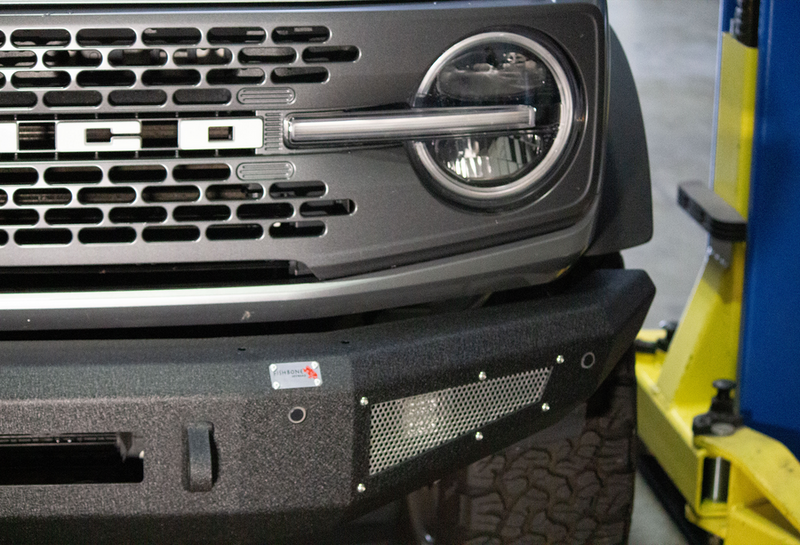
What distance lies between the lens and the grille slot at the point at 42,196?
1223 millimetres

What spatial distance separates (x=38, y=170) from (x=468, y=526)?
3.06 ft

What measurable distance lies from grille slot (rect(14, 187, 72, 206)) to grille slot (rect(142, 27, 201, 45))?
224 millimetres

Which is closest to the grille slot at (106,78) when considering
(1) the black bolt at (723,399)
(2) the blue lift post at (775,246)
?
(2) the blue lift post at (775,246)

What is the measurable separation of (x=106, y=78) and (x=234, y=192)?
8.6 inches

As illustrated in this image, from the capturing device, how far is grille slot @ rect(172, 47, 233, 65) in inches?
47.4

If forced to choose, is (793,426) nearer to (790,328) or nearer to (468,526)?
(790,328)

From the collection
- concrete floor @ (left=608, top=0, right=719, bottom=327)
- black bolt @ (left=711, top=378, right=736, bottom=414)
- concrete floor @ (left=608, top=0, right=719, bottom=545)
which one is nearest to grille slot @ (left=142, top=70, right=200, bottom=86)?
black bolt @ (left=711, top=378, right=736, bottom=414)

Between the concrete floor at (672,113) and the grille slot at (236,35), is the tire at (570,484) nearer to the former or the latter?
the grille slot at (236,35)

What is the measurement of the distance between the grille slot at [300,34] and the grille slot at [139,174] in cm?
23

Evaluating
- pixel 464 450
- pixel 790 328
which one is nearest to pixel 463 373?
pixel 464 450

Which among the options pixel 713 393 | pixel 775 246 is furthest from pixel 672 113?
pixel 775 246

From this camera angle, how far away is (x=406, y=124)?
1232 mm

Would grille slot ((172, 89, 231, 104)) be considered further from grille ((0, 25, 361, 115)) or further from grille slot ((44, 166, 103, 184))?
grille slot ((44, 166, 103, 184))

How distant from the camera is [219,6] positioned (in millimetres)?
1205
